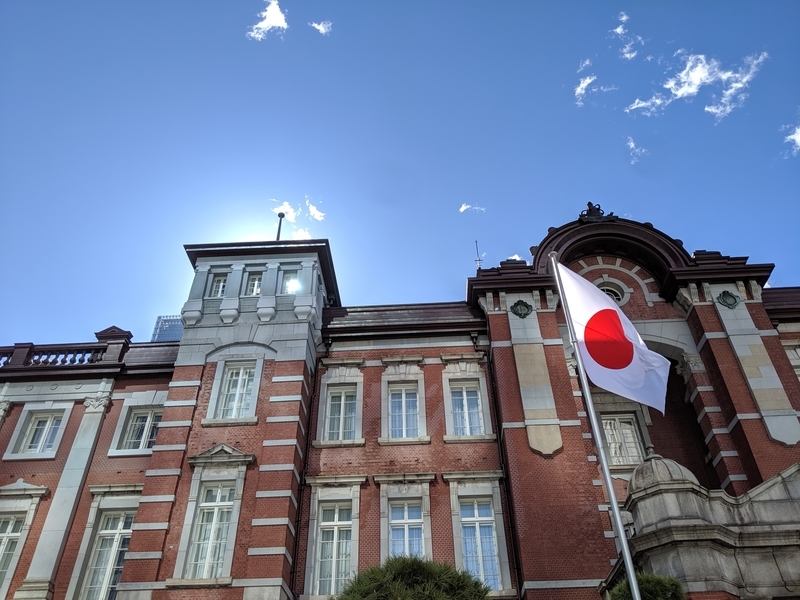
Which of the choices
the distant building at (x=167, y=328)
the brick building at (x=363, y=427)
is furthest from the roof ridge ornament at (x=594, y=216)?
the distant building at (x=167, y=328)

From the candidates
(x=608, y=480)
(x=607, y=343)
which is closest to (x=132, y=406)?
(x=607, y=343)

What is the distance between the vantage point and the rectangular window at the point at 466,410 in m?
20.0

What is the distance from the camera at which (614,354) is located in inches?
523

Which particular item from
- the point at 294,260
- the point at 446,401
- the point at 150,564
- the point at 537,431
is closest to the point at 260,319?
the point at 294,260

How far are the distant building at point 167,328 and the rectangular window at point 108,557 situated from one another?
97.7 m

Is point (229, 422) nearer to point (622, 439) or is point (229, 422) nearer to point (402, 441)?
point (402, 441)

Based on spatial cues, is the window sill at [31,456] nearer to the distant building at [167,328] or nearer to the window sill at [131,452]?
the window sill at [131,452]

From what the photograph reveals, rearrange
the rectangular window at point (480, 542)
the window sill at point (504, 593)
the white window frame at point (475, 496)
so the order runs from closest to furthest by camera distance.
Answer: the window sill at point (504, 593), the rectangular window at point (480, 542), the white window frame at point (475, 496)

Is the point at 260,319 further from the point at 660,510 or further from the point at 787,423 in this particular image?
the point at 787,423

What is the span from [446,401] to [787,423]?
956 centimetres

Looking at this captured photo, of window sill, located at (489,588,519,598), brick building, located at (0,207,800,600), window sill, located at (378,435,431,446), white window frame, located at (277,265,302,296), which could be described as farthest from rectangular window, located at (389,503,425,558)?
white window frame, located at (277,265,302,296)

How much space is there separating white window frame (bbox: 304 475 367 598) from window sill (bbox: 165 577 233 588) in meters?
2.12

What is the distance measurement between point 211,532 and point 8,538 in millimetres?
6403

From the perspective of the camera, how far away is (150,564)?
1664 cm
